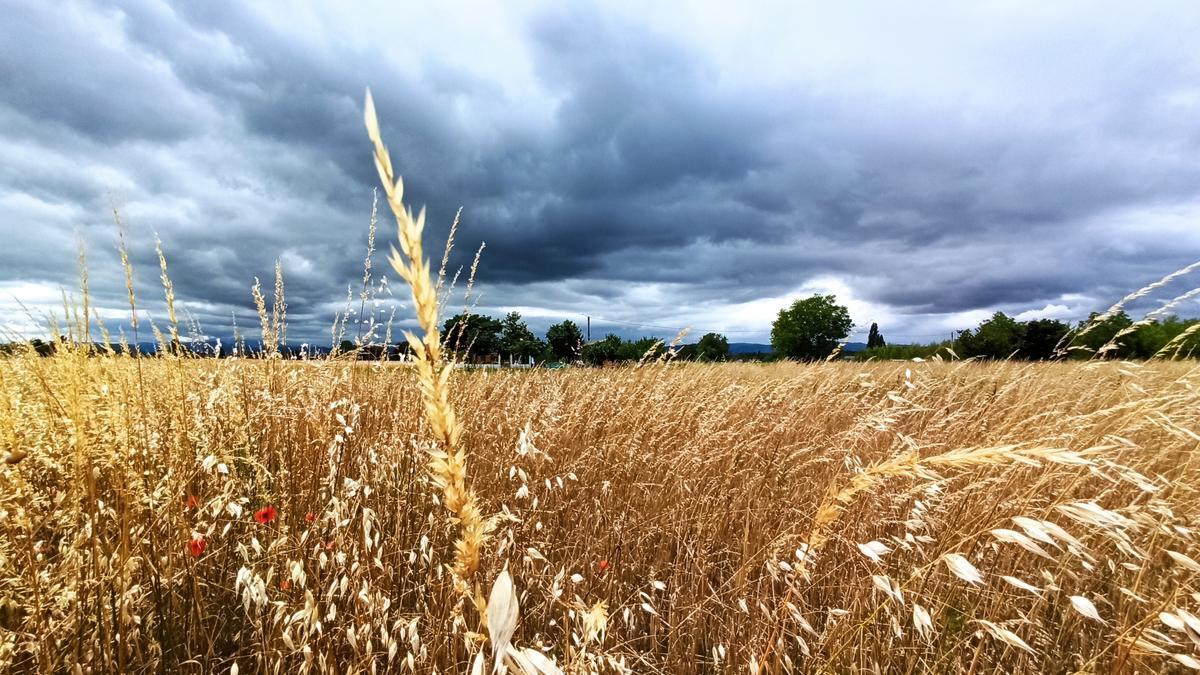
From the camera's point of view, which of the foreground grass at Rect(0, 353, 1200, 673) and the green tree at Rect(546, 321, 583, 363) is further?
the green tree at Rect(546, 321, 583, 363)

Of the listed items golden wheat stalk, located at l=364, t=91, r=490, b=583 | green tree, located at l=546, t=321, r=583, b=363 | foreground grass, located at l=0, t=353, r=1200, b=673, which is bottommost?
foreground grass, located at l=0, t=353, r=1200, b=673

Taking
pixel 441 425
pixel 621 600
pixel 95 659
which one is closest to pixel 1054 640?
pixel 621 600

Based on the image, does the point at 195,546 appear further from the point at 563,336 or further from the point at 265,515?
the point at 563,336

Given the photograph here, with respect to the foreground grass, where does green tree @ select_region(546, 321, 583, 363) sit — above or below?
above

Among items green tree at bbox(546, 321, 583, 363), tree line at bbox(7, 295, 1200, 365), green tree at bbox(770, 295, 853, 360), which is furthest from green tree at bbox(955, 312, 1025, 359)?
green tree at bbox(546, 321, 583, 363)

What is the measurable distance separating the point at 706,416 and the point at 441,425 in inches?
145

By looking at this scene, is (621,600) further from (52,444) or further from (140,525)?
(52,444)

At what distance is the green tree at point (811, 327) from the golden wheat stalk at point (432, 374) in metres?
80.8

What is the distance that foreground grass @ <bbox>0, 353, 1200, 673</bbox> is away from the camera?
1.63 meters

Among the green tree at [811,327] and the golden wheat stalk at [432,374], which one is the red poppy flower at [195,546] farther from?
the green tree at [811,327]

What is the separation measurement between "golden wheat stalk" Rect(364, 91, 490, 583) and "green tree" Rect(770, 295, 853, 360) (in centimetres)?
8076

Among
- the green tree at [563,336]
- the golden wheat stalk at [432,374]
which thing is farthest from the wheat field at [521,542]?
the green tree at [563,336]

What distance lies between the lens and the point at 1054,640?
Answer: 2.05m

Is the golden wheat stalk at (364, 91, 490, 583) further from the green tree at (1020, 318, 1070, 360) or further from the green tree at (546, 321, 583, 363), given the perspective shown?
the green tree at (546, 321, 583, 363)
